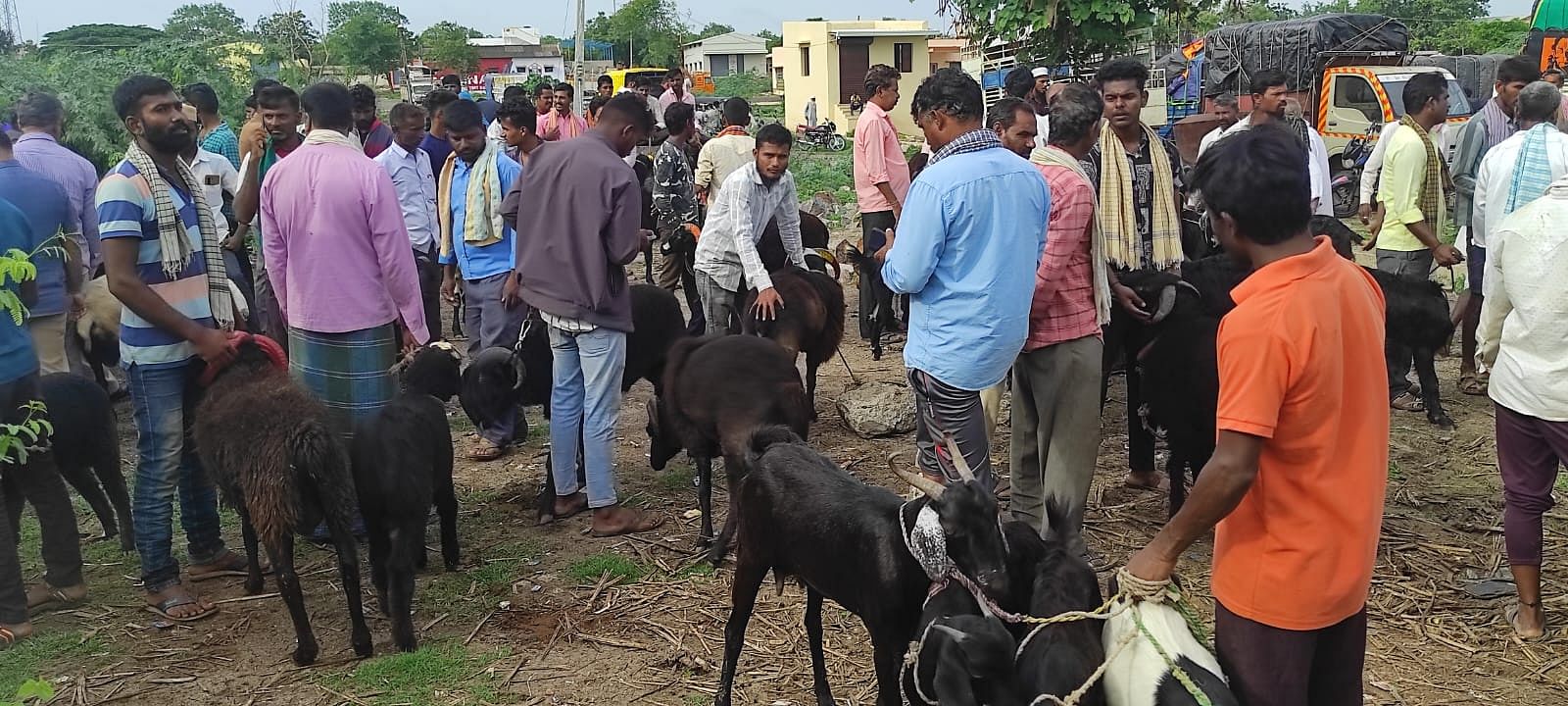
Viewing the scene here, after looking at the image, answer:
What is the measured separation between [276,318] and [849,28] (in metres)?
33.5

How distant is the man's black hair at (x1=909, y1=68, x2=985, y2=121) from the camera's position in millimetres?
3996

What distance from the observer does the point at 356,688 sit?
4141 millimetres

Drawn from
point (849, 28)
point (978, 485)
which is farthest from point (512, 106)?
point (849, 28)

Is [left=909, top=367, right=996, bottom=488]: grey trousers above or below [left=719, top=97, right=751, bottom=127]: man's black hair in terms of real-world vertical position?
below

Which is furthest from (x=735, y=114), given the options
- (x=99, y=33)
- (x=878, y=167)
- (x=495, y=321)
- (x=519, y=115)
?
(x=99, y=33)

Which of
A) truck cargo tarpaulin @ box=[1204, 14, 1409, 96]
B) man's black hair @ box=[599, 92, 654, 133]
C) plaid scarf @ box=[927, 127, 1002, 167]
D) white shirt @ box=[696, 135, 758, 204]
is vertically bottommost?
Answer: white shirt @ box=[696, 135, 758, 204]

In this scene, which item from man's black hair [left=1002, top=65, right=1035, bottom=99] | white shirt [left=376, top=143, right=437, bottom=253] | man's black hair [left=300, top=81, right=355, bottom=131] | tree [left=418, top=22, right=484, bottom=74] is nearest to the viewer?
man's black hair [left=300, top=81, right=355, bottom=131]

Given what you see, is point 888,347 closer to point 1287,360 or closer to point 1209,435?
point 1209,435

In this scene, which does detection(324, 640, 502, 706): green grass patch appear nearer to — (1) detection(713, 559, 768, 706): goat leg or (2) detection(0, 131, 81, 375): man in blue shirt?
(1) detection(713, 559, 768, 706): goat leg

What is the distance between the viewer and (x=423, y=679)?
420cm

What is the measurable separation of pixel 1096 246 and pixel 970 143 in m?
0.83

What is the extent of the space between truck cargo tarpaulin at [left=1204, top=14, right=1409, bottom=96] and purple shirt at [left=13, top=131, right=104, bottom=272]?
62.6 ft

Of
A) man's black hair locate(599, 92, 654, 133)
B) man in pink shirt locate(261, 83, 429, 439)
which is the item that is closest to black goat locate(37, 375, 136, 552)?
man in pink shirt locate(261, 83, 429, 439)

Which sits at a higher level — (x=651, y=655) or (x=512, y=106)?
(x=512, y=106)
